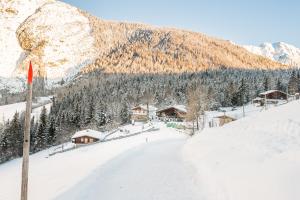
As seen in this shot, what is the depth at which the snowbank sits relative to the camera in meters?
9.88

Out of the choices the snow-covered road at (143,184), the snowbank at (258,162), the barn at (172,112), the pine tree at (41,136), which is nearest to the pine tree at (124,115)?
the barn at (172,112)

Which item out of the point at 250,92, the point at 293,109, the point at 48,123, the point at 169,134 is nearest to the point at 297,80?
the point at 250,92

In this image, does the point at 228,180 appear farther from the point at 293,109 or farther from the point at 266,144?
the point at 293,109

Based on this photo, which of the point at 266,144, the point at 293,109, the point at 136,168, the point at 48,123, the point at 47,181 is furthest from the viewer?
the point at 48,123

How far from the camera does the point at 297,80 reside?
119500 mm

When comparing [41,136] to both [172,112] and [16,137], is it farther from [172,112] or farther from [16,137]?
[172,112]

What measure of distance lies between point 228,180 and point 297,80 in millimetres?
118701

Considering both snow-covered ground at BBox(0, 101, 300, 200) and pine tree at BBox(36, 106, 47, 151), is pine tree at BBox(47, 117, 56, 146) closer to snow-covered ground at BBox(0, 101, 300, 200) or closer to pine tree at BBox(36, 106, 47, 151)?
pine tree at BBox(36, 106, 47, 151)

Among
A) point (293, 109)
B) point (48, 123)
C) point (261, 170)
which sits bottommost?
point (48, 123)

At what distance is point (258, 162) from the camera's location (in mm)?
12031

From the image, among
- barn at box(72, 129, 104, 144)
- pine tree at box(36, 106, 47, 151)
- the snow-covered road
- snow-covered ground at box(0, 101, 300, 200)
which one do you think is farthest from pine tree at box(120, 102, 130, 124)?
the snow-covered road

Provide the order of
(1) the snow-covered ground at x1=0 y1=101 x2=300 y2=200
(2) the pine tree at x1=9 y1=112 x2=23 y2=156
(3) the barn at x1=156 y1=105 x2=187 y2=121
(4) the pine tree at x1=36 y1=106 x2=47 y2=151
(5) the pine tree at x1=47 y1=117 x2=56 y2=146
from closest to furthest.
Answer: (1) the snow-covered ground at x1=0 y1=101 x2=300 y2=200 → (2) the pine tree at x1=9 y1=112 x2=23 y2=156 → (4) the pine tree at x1=36 y1=106 x2=47 y2=151 → (5) the pine tree at x1=47 y1=117 x2=56 y2=146 → (3) the barn at x1=156 y1=105 x2=187 y2=121

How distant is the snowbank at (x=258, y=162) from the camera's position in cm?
988

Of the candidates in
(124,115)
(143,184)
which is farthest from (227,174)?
(124,115)
